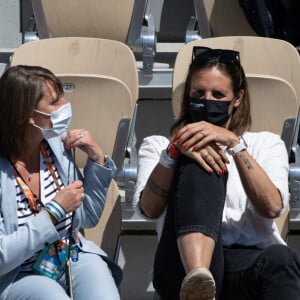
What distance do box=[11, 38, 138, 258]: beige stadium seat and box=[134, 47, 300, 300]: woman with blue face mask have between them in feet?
0.87

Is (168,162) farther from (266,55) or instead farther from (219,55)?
(266,55)

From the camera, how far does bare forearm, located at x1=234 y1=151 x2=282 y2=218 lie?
2.58m

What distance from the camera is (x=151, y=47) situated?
12.9 feet

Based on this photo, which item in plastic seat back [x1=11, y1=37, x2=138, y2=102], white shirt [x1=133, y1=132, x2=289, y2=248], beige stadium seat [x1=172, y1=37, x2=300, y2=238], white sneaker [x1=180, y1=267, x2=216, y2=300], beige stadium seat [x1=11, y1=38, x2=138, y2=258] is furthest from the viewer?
plastic seat back [x1=11, y1=37, x2=138, y2=102]

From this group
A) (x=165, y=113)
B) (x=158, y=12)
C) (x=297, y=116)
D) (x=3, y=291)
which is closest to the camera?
(x=3, y=291)

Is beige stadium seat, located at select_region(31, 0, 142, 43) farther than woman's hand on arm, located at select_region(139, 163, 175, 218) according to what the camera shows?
Yes

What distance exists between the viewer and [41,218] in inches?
98.4

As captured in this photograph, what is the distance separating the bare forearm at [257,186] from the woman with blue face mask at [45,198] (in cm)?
41

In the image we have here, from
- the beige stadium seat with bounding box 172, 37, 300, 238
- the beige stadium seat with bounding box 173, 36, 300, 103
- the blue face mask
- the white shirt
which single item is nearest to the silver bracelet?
the white shirt

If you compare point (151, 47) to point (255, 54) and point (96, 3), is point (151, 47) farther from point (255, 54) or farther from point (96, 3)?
point (255, 54)

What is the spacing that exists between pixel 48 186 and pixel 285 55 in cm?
126

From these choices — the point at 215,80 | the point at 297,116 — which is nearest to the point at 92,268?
the point at 215,80

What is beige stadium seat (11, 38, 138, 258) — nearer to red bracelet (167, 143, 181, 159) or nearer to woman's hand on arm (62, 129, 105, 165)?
woman's hand on arm (62, 129, 105, 165)

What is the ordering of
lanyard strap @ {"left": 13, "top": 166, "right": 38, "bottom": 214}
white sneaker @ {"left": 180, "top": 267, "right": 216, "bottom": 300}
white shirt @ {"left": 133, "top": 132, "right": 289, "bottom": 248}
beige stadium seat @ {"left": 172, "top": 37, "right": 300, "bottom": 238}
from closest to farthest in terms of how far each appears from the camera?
1. white sneaker @ {"left": 180, "top": 267, "right": 216, "bottom": 300}
2. lanyard strap @ {"left": 13, "top": 166, "right": 38, "bottom": 214}
3. white shirt @ {"left": 133, "top": 132, "right": 289, "bottom": 248}
4. beige stadium seat @ {"left": 172, "top": 37, "right": 300, "bottom": 238}
